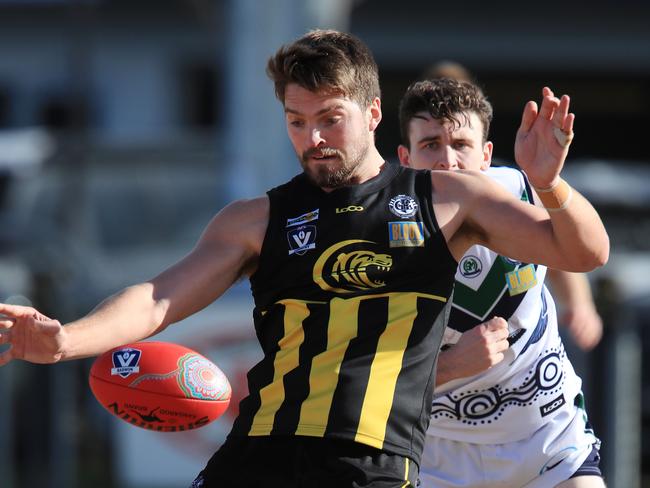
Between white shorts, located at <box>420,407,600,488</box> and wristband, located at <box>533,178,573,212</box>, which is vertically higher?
wristband, located at <box>533,178,573,212</box>

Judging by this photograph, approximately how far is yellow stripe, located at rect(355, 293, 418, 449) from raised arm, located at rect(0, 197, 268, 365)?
52 cm

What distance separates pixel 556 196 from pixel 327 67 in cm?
83

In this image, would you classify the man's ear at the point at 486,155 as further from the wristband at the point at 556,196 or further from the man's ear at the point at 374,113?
the wristband at the point at 556,196

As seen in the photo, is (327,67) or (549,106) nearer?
(549,106)

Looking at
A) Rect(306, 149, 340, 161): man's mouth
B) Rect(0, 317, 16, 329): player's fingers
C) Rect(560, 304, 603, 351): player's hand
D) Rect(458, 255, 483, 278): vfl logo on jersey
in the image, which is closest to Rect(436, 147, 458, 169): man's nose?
Rect(458, 255, 483, 278): vfl logo on jersey

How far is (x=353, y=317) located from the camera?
388 centimetres

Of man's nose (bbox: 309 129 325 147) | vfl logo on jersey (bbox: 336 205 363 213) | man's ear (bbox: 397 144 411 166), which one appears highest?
man's nose (bbox: 309 129 325 147)

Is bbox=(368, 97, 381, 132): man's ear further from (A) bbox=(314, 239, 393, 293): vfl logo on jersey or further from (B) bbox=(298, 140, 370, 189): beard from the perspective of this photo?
(A) bbox=(314, 239, 393, 293): vfl logo on jersey

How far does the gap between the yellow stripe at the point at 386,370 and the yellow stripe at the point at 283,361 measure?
25cm

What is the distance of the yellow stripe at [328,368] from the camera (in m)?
3.80

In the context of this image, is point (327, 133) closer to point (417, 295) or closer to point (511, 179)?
point (417, 295)

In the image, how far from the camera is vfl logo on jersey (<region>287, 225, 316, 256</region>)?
3.96m

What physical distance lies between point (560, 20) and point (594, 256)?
61.5 feet

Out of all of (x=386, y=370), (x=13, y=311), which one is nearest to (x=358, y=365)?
(x=386, y=370)
